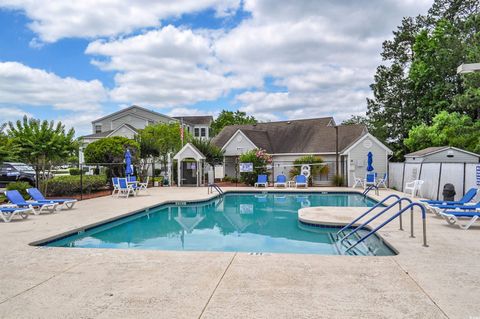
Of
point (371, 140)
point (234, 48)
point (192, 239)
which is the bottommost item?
point (192, 239)

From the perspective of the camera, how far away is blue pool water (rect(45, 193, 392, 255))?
9.15m

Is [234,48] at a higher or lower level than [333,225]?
higher

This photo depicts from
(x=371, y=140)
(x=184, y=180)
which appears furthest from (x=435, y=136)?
(x=184, y=180)

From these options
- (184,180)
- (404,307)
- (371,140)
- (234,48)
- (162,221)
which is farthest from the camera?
(184,180)

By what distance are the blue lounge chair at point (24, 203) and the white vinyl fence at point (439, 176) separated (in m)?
15.4

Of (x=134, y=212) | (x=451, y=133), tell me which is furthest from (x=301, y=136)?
(x=134, y=212)

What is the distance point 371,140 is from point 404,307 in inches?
853

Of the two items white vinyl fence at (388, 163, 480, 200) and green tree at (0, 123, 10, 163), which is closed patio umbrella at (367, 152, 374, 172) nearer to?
white vinyl fence at (388, 163, 480, 200)

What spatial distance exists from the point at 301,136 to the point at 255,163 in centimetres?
654

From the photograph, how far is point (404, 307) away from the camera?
4.21m

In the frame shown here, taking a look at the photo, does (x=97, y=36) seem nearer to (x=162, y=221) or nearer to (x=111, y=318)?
(x=162, y=221)

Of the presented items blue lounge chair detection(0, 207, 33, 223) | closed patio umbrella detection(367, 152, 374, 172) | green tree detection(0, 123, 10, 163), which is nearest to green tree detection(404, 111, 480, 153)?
closed patio umbrella detection(367, 152, 374, 172)

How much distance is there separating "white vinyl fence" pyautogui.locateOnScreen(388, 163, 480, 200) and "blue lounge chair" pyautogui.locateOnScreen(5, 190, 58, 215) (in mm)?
15417

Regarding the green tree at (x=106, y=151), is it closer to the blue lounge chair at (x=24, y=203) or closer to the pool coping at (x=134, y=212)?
the pool coping at (x=134, y=212)
